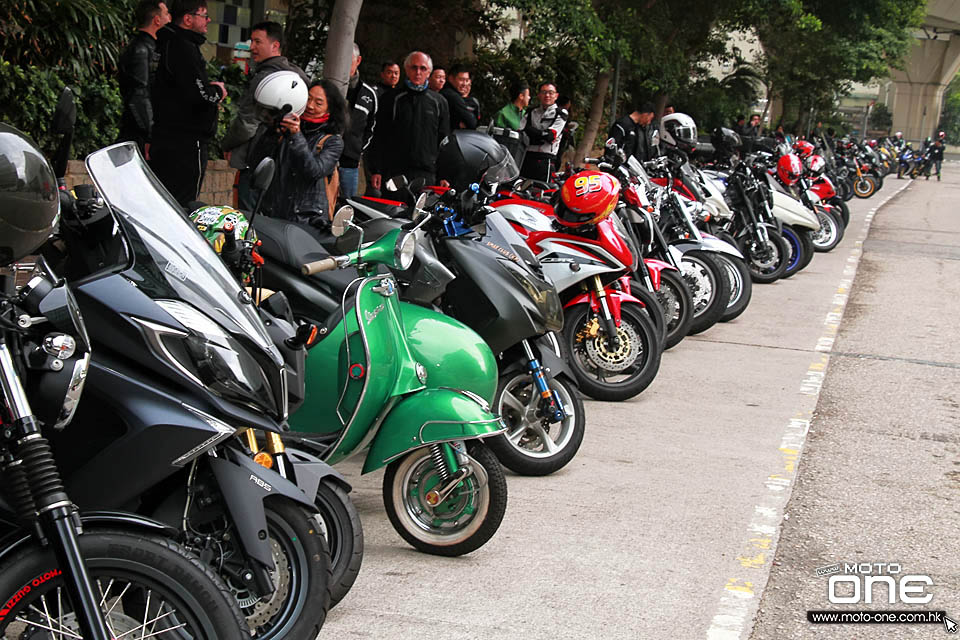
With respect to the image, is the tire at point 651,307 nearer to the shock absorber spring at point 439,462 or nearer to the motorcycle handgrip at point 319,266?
the shock absorber spring at point 439,462

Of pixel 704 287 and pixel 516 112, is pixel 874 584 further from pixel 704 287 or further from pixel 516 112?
pixel 516 112

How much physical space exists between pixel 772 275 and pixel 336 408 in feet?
28.7

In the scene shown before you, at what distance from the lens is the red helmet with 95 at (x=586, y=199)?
7.04 metres

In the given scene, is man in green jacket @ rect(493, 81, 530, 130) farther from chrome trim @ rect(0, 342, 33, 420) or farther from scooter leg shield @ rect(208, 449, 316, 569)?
chrome trim @ rect(0, 342, 33, 420)

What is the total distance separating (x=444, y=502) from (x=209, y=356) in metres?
1.72

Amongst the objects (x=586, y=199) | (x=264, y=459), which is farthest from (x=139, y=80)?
(x=264, y=459)

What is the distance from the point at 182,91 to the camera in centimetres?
753

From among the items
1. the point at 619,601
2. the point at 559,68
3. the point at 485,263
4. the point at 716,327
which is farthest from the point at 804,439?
the point at 559,68

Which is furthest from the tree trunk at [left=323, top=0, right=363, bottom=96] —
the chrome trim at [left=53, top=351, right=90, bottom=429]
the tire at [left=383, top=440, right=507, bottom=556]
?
the chrome trim at [left=53, top=351, right=90, bottom=429]

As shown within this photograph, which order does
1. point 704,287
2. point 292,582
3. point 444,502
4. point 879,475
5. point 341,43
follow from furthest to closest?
point 341,43 → point 704,287 → point 879,475 → point 444,502 → point 292,582

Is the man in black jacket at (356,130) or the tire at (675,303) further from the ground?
the man in black jacket at (356,130)

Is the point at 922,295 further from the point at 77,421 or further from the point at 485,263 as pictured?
the point at 77,421

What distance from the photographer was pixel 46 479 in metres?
2.51

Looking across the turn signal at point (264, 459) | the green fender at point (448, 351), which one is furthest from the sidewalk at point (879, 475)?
the turn signal at point (264, 459)
